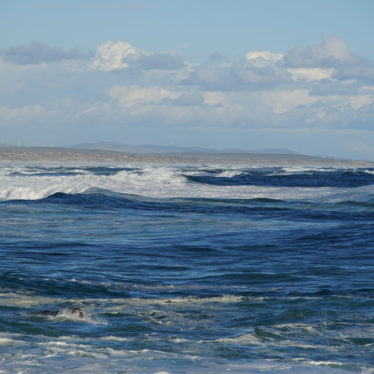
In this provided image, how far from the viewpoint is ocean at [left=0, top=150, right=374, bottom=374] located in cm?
868

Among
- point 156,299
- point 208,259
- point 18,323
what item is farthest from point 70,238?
point 18,323

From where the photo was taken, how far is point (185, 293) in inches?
496

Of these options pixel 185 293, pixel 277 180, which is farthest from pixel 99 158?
pixel 185 293

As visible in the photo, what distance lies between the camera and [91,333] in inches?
380

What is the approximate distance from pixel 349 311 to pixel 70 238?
1040cm

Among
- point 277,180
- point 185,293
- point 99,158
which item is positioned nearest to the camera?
point 185,293

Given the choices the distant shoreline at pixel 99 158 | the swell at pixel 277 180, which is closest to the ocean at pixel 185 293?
the swell at pixel 277 180

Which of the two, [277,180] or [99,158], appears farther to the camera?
[99,158]

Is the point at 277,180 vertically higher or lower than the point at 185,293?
higher

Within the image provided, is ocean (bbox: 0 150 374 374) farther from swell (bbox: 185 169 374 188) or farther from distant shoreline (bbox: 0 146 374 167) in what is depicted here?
distant shoreline (bbox: 0 146 374 167)

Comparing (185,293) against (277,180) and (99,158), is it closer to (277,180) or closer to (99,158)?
(277,180)

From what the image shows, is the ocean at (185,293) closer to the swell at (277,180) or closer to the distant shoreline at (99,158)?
the swell at (277,180)

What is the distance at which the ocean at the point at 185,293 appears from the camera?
8680 millimetres

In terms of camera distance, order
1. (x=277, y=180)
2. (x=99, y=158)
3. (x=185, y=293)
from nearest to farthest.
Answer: (x=185, y=293)
(x=277, y=180)
(x=99, y=158)
